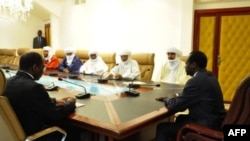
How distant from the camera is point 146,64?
4223mm

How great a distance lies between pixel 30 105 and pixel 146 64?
2796mm

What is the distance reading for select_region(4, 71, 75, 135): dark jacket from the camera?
64.7 inches

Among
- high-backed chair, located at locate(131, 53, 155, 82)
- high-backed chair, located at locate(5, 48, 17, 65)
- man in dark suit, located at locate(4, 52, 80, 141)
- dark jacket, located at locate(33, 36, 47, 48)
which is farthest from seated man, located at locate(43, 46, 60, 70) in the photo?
man in dark suit, located at locate(4, 52, 80, 141)

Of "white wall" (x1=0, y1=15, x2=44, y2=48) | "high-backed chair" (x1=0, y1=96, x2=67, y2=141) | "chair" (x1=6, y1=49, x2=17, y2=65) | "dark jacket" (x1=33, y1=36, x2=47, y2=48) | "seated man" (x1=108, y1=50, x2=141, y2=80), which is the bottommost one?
"high-backed chair" (x1=0, y1=96, x2=67, y2=141)

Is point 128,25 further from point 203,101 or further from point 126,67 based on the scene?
point 203,101

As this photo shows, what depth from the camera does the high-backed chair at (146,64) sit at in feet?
13.4

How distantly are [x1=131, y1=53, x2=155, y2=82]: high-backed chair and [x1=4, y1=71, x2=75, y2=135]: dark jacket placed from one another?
2496 millimetres

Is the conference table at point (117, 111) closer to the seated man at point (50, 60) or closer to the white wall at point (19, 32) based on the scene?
the seated man at point (50, 60)

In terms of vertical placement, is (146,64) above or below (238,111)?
above

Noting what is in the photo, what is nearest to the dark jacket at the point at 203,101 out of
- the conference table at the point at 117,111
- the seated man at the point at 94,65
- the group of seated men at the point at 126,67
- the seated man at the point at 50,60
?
the conference table at the point at 117,111

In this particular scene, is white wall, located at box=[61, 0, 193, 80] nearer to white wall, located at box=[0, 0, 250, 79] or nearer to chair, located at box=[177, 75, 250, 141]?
white wall, located at box=[0, 0, 250, 79]

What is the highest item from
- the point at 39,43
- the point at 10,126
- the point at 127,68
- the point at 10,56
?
the point at 39,43

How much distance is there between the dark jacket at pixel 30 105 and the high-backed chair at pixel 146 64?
98.3 inches

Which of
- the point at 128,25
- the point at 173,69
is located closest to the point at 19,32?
the point at 128,25
